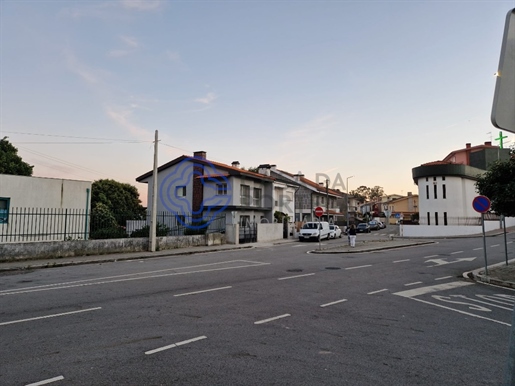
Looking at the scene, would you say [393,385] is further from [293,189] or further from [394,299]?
[293,189]

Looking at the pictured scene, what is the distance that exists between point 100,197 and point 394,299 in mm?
45748

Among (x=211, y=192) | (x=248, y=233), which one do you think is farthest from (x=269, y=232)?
(x=211, y=192)

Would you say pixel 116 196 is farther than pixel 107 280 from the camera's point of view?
Yes

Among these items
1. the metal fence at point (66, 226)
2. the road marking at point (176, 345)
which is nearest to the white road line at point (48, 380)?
the road marking at point (176, 345)

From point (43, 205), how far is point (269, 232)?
19148 millimetres

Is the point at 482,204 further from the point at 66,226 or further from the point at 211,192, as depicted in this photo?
the point at 211,192

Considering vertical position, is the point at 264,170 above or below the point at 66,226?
above

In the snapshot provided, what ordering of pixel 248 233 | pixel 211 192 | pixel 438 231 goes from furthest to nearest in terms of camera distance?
pixel 438 231, pixel 211 192, pixel 248 233

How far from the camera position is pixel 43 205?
2153 cm

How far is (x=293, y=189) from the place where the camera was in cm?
4803

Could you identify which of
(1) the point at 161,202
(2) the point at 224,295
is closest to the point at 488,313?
(2) the point at 224,295

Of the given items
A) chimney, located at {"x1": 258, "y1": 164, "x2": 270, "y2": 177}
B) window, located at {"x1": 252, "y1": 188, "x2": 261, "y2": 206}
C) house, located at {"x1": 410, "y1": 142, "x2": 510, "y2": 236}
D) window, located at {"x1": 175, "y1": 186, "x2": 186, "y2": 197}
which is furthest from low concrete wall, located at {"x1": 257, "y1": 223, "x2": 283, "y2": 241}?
house, located at {"x1": 410, "y1": 142, "x2": 510, "y2": 236}

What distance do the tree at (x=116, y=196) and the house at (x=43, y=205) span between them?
76.9ft

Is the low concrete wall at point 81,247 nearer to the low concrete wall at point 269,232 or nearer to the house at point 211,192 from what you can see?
the house at point 211,192
